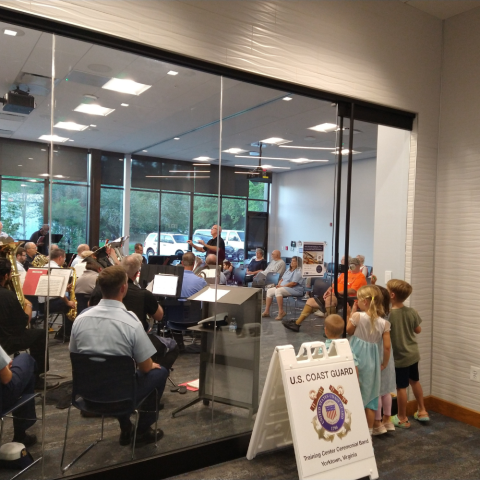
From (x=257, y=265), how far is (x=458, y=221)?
192 cm

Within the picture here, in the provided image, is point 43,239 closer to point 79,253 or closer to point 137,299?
point 79,253

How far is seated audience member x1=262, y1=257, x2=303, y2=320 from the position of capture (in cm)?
369

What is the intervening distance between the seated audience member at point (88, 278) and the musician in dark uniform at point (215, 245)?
72 cm

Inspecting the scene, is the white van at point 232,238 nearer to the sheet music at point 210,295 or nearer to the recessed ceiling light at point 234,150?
the sheet music at point 210,295

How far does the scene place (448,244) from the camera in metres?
4.23

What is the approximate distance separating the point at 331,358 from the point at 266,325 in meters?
0.66

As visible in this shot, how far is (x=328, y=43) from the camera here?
362 cm

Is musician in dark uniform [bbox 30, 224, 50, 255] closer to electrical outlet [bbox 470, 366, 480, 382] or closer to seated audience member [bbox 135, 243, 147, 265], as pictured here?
seated audience member [bbox 135, 243, 147, 265]

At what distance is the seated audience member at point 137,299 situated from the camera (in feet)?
9.82

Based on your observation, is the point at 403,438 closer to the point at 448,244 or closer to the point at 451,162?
the point at 448,244

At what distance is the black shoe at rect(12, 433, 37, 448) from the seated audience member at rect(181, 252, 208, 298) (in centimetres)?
123

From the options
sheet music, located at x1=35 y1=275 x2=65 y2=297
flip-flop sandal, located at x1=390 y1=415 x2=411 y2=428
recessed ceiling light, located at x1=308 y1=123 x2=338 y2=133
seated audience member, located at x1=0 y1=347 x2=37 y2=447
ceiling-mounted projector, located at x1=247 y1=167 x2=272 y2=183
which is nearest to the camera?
seated audience member, located at x1=0 y1=347 x2=37 y2=447

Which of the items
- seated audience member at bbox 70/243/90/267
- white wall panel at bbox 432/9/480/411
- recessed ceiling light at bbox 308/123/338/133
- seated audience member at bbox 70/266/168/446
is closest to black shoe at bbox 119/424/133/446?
seated audience member at bbox 70/266/168/446

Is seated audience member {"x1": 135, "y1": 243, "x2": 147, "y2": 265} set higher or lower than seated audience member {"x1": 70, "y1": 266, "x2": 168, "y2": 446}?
higher
